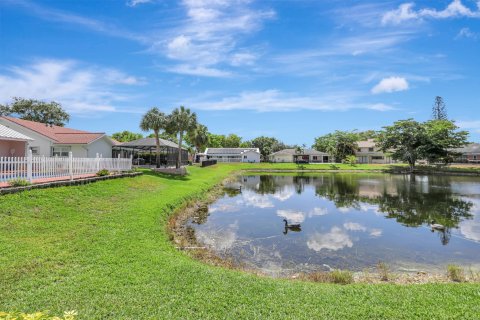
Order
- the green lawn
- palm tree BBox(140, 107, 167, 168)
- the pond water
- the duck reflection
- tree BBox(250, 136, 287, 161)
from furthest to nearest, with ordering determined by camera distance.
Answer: tree BBox(250, 136, 287, 161) → palm tree BBox(140, 107, 167, 168) → the duck reflection → the pond water → the green lawn

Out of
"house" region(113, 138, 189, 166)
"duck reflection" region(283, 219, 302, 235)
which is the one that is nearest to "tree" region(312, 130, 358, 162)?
"house" region(113, 138, 189, 166)

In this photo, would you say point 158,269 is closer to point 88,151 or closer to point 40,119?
point 88,151

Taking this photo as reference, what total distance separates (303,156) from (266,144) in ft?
60.5

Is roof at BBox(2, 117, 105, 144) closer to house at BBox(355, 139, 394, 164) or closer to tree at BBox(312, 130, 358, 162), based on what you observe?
tree at BBox(312, 130, 358, 162)

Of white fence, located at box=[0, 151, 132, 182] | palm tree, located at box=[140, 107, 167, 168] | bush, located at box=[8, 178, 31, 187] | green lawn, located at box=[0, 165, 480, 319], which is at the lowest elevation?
green lawn, located at box=[0, 165, 480, 319]

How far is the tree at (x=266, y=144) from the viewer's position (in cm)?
10309

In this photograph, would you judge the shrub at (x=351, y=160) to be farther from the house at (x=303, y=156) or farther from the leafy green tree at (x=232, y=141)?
the leafy green tree at (x=232, y=141)

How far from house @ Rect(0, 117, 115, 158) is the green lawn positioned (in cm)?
2075

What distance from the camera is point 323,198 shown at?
27.8 m

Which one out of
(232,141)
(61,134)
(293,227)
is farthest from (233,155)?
(293,227)

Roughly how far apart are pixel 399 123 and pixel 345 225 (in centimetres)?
5876

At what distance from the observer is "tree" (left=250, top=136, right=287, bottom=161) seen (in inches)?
4059

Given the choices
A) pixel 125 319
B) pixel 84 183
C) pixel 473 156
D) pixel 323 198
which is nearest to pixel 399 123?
pixel 473 156

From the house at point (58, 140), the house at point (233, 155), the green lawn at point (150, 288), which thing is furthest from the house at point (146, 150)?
the house at point (233, 155)
